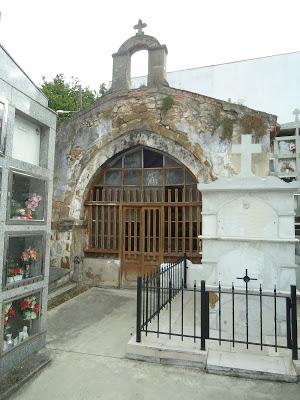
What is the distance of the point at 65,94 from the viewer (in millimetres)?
18125

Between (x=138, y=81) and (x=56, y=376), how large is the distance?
20352 mm

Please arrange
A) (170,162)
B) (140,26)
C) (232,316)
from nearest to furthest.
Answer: (232,316) → (170,162) → (140,26)

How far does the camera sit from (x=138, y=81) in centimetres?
2122

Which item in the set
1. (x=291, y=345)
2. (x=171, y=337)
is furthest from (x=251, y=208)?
(x=171, y=337)

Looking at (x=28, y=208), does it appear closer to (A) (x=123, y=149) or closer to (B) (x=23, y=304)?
(B) (x=23, y=304)

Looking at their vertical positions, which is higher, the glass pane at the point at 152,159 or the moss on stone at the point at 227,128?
the moss on stone at the point at 227,128

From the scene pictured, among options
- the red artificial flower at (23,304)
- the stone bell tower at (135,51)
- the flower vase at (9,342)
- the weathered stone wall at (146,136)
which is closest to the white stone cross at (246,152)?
the weathered stone wall at (146,136)

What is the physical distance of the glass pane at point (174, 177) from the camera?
8789mm

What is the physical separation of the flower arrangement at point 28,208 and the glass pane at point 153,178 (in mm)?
4888

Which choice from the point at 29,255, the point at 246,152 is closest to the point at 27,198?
the point at 29,255

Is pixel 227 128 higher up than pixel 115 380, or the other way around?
pixel 227 128

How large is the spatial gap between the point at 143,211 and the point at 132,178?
109 centimetres

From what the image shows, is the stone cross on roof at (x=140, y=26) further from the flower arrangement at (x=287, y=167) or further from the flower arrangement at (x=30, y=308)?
the flower arrangement at (x=30, y=308)

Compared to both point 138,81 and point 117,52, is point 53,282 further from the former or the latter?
point 138,81
